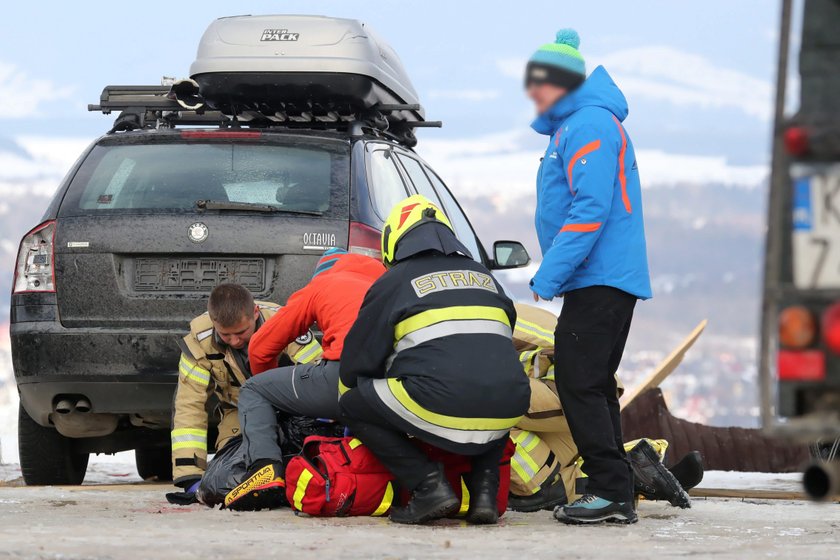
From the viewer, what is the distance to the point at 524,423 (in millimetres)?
6645

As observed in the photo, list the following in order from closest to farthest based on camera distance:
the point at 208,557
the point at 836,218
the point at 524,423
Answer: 1. the point at 836,218
2. the point at 208,557
3. the point at 524,423

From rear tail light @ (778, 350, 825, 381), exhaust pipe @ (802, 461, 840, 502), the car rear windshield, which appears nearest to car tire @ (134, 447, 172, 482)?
the car rear windshield

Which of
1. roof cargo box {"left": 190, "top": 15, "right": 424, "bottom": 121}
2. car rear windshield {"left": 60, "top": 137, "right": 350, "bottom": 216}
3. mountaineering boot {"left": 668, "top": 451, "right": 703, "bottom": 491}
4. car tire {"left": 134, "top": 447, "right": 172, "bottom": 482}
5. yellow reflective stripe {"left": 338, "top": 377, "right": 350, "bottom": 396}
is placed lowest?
car tire {"left": 134, "top": 447, "right": 172, "bottom": 482}

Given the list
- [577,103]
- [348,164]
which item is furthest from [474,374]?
[348,164]

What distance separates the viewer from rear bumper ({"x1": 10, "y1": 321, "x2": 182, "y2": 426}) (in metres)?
7.01

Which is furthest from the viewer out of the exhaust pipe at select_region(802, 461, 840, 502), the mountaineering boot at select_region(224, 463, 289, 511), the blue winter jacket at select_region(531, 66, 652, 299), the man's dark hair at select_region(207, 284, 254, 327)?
the man's dark hair at select_region(207, 284, 254, 327)

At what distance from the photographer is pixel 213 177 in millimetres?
7285

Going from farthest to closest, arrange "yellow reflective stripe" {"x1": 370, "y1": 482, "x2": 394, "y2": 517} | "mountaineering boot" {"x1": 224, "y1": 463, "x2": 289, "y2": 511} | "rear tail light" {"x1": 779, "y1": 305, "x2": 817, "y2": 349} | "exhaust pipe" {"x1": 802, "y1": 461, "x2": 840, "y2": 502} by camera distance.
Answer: "mountaineering boot" {"x1": 224, "y1": 463, "x2": 289, "y2": 511}, "yellow reflective stripe" {"x1": 370, "y1": 482, "x2": 394, "y2": 517}, "rear tail light" {"x1": 779, "y1": 305, "x2": 817, "y2": 349}, "exhaust pipe" {"x1": 802, "y1": 461, "x2": 840, "y2": 502}

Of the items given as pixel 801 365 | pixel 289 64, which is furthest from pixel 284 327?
pixel 801 365

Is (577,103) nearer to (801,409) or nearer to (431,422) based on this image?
(431,422)

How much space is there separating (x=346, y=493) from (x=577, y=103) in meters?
1.76

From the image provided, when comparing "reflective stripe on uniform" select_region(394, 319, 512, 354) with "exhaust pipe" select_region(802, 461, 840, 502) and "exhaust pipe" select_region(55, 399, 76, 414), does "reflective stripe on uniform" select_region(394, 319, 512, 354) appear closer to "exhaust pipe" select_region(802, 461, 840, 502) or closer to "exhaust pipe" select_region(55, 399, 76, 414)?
"exhaust pipe" select_region(55, 399, 76, 414)

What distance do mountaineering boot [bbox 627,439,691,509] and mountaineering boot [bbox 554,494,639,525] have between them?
0.70m

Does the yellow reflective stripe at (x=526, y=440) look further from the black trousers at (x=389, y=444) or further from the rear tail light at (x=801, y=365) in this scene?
the rear tail light at (x=801, y=365)
